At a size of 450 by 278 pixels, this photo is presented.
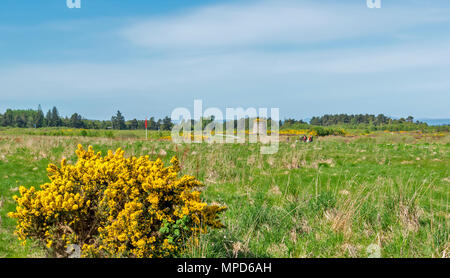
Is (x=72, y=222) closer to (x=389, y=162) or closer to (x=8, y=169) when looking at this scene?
(x=8, y=169)

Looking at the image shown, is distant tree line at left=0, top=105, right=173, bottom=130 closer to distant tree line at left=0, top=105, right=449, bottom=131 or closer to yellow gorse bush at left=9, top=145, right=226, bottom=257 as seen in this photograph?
distant tree line at left=0, top=105, right=449, bottom=131

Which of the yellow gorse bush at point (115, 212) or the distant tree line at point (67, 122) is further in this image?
the distant tree line at point (67, 122)

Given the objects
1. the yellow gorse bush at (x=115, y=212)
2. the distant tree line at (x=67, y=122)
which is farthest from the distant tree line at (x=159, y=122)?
the yellow gorse bush at (x=115, y=212)

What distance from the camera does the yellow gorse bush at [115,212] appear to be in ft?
13.5

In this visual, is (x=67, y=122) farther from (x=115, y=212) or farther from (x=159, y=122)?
(x=115, y=212)

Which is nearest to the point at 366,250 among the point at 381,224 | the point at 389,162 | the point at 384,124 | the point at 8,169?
the point at 381,224

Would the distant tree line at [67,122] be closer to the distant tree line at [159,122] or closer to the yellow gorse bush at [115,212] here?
the distant tree line at [159,122]

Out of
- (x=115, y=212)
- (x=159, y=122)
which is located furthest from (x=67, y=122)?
(x=115, y=212)

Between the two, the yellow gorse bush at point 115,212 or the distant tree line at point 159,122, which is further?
the distant tree line at point 159,122

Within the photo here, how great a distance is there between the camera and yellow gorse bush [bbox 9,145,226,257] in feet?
13.5

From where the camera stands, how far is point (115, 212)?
4410 millimetres

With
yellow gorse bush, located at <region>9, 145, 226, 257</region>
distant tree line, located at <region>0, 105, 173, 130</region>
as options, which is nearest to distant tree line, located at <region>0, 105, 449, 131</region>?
distant tree line, located at <region>0, 105, 173, 130</region>

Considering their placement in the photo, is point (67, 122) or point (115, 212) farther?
point (67, 122)

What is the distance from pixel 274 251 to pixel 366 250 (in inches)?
52.8
